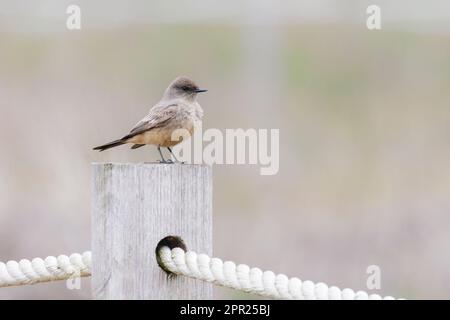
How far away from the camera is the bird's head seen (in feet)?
17.3

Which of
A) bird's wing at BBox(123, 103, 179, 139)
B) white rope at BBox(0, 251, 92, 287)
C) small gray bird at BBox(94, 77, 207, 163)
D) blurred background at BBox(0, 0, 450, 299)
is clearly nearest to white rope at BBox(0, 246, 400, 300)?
white rope at BBox(0, 251, 92, 287)

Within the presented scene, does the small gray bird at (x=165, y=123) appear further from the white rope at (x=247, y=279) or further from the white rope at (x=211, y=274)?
the white rope at (x=247, y=279)

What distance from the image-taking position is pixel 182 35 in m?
14.4

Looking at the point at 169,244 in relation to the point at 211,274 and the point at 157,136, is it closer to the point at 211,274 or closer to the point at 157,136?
the point at 211,274

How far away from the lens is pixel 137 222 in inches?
118

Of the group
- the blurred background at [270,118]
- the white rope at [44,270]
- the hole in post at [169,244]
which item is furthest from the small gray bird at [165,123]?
the hole in post at [169,244]

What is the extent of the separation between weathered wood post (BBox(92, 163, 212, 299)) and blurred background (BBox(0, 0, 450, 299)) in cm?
350

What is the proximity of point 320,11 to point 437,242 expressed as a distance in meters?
6.74

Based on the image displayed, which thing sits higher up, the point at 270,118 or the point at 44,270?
the point at 270,118

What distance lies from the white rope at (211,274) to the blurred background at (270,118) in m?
3.10

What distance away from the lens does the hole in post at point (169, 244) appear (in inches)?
119

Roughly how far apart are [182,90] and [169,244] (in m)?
2.35

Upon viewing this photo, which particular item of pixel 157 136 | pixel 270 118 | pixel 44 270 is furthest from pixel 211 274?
pixel 270 118

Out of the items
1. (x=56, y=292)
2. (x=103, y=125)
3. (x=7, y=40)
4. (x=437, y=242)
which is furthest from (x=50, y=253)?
(x=7, y=40)
